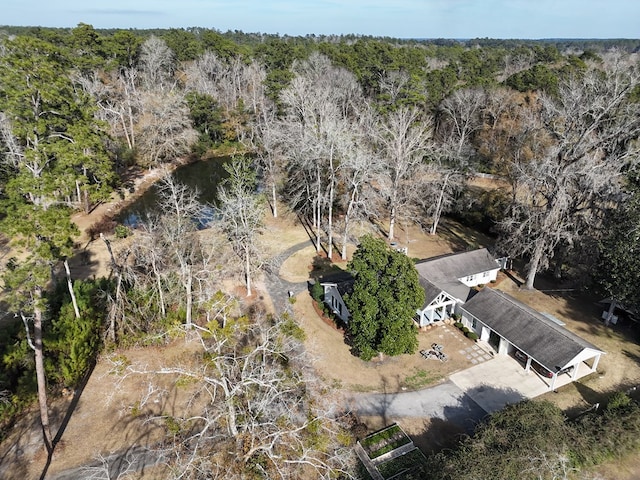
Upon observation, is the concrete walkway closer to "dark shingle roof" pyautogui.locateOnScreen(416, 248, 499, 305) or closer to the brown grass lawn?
the brown grass lawn

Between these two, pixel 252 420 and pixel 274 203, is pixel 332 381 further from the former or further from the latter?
pixel 274 203

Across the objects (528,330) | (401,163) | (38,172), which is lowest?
(528,330)

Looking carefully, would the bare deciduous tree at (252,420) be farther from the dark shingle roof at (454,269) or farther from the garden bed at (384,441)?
the dark shingle roof at (454,269)

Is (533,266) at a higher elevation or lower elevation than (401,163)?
lower

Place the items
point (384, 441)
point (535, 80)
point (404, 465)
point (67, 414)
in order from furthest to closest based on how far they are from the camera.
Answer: point (535, 80) → point (67, 414) → point (384, 441) → point (404, 465)

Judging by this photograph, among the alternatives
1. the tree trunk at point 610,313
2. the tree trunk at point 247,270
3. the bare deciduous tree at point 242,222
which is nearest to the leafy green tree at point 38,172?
the bare deciduous tree at point 242,222

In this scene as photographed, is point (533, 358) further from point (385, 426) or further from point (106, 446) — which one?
point (106, 446)

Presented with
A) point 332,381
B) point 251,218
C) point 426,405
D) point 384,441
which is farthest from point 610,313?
point 251,218
